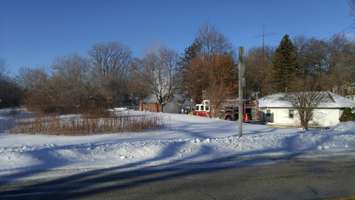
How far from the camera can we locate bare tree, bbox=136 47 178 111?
212 feet

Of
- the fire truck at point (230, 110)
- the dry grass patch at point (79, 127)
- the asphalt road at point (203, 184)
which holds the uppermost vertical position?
the fire truck at point (230, 110)

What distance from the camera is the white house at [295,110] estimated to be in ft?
126

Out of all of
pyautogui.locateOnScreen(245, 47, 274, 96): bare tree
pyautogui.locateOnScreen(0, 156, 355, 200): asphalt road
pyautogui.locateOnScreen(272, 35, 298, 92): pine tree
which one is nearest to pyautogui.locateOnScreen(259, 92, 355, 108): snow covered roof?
pyautogui.locateOnScreen(245, 47, 274, 96): bare tree

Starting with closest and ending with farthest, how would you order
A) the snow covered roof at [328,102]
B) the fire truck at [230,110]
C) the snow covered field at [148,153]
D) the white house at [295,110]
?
the snow covered field at [148,153] < the snow covered roof at [328,102] < the fire truck at [230,110] < the white house at [295,110]

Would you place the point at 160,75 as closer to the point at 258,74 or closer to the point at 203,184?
the point at 258,74

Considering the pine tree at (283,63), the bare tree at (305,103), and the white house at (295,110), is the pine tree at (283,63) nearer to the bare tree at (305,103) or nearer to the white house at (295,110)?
the white house at (295,110)

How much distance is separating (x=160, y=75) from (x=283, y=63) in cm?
2287

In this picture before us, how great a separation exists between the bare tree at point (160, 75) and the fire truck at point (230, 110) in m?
19.9

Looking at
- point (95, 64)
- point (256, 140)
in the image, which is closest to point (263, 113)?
point (256, 140)

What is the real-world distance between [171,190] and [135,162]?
10.0 feet

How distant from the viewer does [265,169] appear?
8.67 m

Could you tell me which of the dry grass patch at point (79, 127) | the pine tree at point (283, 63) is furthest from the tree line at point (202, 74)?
the dry grass patch at point (79, 127)

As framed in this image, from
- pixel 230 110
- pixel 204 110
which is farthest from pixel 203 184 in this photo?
pixel 204 110

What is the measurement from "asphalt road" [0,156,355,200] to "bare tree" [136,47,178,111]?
5543cm
